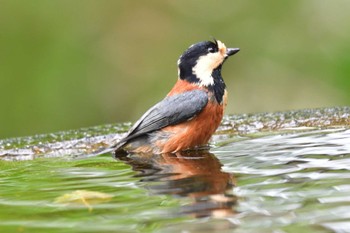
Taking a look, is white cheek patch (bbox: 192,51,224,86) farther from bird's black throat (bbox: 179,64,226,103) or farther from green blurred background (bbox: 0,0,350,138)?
green blurred background (bbox: 0,0,350,138)

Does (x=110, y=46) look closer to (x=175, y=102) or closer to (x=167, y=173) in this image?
(x=175, y=102)

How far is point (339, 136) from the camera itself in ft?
12.9

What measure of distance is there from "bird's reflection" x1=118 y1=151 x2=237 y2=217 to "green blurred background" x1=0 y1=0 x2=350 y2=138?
11.2ft

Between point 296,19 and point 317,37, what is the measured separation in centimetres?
26

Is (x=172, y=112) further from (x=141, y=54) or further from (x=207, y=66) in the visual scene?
(x=141, y=54)

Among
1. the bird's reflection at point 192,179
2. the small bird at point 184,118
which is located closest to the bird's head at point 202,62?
the small bird at point 184,118

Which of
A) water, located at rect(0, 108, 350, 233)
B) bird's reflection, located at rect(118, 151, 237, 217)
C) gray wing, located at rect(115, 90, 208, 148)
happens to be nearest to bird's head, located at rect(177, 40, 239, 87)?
gray wing, located at rect(115, 90, 208, 148)

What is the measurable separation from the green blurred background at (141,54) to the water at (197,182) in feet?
9.51

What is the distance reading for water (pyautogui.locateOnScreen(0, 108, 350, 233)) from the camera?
2.31 meters

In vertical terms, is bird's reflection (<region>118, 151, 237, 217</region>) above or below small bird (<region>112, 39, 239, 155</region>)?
below

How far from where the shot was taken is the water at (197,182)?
231 centimetres

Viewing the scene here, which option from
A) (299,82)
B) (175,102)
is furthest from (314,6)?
(175,102)

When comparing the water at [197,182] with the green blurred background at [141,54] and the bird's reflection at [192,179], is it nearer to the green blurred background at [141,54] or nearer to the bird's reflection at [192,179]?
the bird's reflection at [192,179]

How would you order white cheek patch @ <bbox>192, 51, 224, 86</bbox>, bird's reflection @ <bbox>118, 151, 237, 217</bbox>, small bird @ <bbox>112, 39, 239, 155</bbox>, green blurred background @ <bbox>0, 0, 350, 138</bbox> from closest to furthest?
bird's reflection @ <bbox>118, 151, 237, 217</bbox> < small bird @ <bbox>112, 39, 239, 155</bbox> < white cheek patch @ <bbox>192, 51, 224, 86</bbox> < green blurred background @ <bbox>0, 0, 350, 138</bbox>
